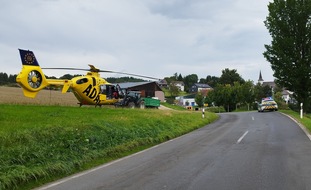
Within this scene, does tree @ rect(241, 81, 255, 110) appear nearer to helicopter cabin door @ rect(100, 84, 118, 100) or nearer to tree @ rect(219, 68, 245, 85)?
tree @ rect(219, 68, 245, 85)

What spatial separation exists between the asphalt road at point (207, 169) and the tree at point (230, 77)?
373 ft

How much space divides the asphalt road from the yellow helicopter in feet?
36.9

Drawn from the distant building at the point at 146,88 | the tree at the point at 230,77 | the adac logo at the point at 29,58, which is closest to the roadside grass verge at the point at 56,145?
the adac logo at the point at 29,58

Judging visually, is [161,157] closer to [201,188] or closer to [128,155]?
[128,155]

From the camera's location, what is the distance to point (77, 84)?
24.0 m

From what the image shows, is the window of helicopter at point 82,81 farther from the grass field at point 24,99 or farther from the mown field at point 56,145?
the mown field at point 56,145

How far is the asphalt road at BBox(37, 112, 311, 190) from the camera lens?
7.11m

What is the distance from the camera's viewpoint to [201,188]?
6738 millimetres

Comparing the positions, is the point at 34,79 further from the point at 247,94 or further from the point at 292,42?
the point at 247,94

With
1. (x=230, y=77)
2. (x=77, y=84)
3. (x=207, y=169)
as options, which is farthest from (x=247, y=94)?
(x=207, y=169)

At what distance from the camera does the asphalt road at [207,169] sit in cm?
711

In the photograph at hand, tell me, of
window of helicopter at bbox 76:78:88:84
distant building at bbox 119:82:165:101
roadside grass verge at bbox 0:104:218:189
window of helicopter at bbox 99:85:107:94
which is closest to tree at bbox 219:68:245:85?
distant building at bbox 119:82:165:101

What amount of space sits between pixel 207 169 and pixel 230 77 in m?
119

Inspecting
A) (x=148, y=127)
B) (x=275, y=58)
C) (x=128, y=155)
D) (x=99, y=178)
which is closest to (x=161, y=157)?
(x=128, y=155)
